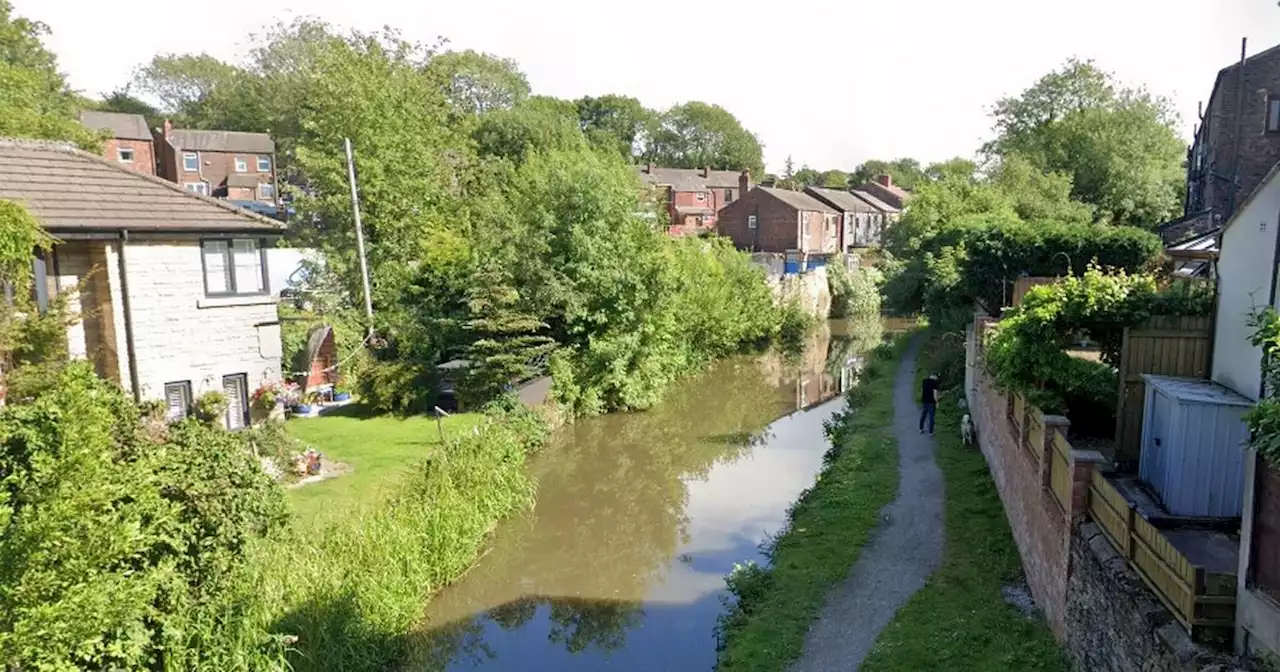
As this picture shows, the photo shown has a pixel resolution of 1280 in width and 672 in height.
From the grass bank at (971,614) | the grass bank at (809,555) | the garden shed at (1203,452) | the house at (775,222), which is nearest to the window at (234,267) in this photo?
the grass bank at (809,555)

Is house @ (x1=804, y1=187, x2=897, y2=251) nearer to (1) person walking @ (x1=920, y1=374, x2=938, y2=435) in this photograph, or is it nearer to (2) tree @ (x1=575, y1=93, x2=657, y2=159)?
(2) tree @ (x1=575, y1=93, x2=657, y2=159)

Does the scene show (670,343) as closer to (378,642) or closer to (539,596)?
(539,596)

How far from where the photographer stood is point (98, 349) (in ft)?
49.3

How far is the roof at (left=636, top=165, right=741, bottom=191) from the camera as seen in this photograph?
7069 centimetres

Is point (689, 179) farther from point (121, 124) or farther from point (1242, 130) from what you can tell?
point (1242, 130)

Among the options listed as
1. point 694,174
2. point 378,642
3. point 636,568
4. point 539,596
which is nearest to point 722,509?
point 636,568

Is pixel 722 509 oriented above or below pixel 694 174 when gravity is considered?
below

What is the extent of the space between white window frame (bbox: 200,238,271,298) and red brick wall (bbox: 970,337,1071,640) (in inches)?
614

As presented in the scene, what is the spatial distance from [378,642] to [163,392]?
7.68 metres

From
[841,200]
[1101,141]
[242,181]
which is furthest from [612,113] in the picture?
[1101,141]

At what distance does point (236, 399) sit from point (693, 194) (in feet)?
193

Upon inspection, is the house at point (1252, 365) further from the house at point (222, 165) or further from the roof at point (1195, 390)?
the house at point (222, 165)

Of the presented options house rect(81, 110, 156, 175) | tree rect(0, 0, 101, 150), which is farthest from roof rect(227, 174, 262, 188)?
tree rect(0, 0, 101, 150)

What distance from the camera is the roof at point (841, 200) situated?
236 feet
